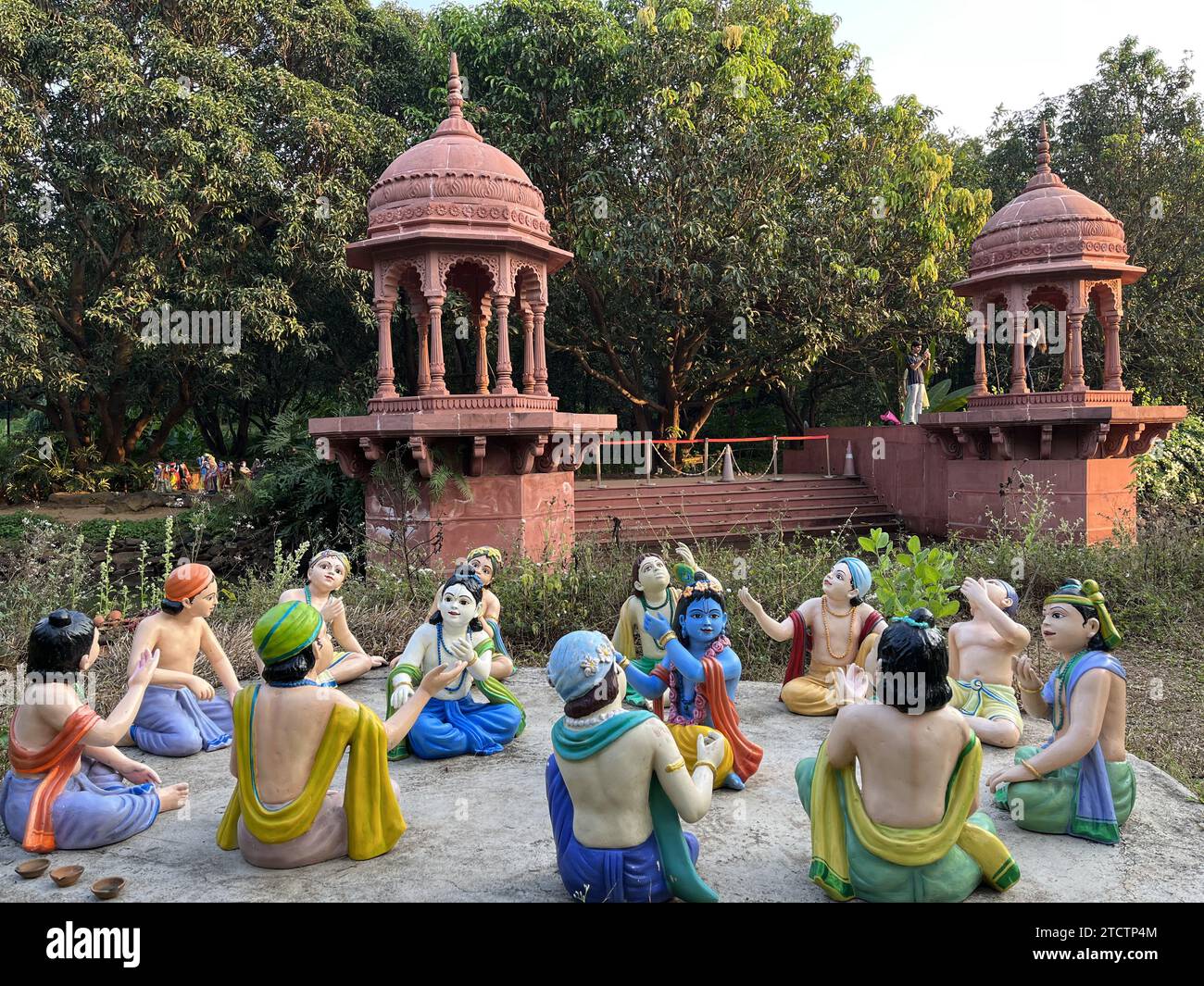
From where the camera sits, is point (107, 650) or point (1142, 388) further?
point (1142, 388)

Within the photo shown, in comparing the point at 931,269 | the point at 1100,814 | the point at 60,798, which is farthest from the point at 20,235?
the point at 1100,814

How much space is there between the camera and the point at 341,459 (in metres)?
10.4

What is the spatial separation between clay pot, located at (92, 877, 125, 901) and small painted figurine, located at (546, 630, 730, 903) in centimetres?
171

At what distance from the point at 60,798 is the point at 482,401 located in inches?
269

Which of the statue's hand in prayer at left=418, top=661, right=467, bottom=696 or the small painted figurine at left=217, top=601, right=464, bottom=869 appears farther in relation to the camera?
the statue's hand in prayer at left=418, top=661, right=467, bottom=696

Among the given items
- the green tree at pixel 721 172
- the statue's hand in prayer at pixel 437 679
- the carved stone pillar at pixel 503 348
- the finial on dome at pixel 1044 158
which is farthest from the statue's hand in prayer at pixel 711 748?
the green tree at pixel 721 172

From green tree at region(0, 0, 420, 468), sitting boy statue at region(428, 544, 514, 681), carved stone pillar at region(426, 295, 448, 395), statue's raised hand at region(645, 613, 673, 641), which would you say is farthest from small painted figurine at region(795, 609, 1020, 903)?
green tree at region(0, 0, 420, 468)

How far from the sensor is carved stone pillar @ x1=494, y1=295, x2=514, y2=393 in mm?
10398

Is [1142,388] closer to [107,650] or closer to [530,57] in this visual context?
[530,57]

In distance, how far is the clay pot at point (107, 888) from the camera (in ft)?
10.8

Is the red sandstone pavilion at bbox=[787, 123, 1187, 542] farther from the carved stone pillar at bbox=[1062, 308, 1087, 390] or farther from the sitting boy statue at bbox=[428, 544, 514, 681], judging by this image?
the sitting boy statue at bbox=[428, 544, 514, 681]

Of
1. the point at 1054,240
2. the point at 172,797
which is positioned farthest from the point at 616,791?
the point at 1054,240

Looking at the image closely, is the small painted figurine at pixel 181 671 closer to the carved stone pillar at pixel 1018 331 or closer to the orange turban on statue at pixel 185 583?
the orange turban on statue at pixel 185 583

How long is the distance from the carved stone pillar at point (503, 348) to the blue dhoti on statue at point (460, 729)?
228 inches
